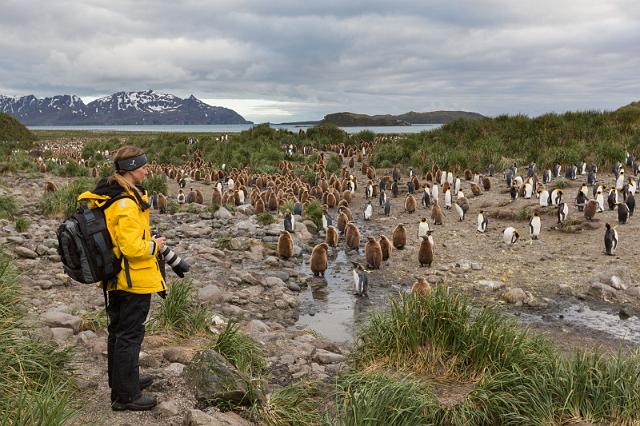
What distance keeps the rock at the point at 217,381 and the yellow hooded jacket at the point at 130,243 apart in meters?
0.98

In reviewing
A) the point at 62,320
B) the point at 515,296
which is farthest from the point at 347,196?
the point at 62,320

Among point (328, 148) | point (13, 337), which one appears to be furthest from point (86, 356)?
point (328, 148)

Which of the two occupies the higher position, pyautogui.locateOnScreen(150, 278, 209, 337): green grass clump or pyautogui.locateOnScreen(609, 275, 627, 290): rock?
pyautogui.locateOnScreen(150, 278, 209, 337): green grass clump

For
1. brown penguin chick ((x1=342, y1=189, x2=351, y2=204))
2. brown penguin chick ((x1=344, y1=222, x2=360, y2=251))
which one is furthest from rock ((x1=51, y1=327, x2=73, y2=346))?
brown penguin chick ((x1=342, y1=189, x2=351, y2=204))

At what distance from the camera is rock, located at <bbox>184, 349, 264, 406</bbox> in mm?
4344

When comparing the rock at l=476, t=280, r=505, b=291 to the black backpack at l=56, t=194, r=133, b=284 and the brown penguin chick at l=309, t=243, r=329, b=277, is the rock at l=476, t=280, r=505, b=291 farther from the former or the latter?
the black backpack at l=56, t=194, r=133, b=284

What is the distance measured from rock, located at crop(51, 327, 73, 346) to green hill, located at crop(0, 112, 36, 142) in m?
45.4

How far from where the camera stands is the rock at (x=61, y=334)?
17.6ft

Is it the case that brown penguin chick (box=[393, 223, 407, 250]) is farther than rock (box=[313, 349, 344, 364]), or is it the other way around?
brown penguin chick (box=[393, 223, 407, 250])

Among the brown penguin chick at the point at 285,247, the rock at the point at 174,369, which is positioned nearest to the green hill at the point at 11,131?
the brown penguin chick at the point at 285,247

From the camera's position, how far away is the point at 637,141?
23.3 metres

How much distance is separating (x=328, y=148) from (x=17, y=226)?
25470 millimetres

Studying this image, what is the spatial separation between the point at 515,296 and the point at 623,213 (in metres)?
5.89

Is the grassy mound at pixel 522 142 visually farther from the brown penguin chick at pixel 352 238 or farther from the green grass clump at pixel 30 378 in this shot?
the green grass clump at pixel 30 378
